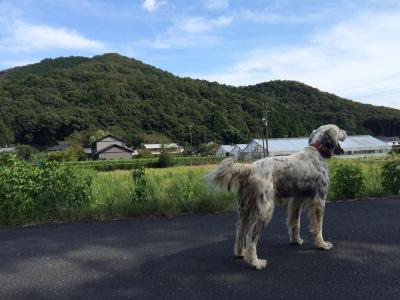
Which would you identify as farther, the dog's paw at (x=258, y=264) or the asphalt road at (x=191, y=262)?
the dog's paw at (x=258, y=264)

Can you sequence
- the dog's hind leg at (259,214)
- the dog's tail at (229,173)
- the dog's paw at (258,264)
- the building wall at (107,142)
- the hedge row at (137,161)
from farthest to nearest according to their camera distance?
the building wall at (107,142) → the hedge row at (137,161) → the dog's tail at (229,173) → the dog's hind leg at (259,214) → the dog's paw at (258,264)

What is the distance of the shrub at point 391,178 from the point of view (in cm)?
952

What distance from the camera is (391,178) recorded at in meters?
9.59

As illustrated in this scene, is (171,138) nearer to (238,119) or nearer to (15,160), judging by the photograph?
(238,119)

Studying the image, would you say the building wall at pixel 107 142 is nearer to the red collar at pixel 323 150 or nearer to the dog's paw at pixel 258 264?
the red collar at pixel 323 150

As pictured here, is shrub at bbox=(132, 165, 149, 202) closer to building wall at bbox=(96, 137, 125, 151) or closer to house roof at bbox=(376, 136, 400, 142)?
building wall at bbox=(96, 137, 125, 151)

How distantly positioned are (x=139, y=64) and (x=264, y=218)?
498 ft

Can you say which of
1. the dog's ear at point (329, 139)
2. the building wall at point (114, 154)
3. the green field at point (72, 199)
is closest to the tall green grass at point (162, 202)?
the green field at point (72, 199)

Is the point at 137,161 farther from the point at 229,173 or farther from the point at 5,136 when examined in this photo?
the point at 5,136

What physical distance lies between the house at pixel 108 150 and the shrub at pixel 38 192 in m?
80.0

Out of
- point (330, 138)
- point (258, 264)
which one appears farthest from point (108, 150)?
point (258, 264)

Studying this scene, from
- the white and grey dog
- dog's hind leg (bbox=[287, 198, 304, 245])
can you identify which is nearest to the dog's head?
the white and grey dog

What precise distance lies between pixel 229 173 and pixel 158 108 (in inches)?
4565

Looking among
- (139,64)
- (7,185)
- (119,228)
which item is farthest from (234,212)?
(139,64)
